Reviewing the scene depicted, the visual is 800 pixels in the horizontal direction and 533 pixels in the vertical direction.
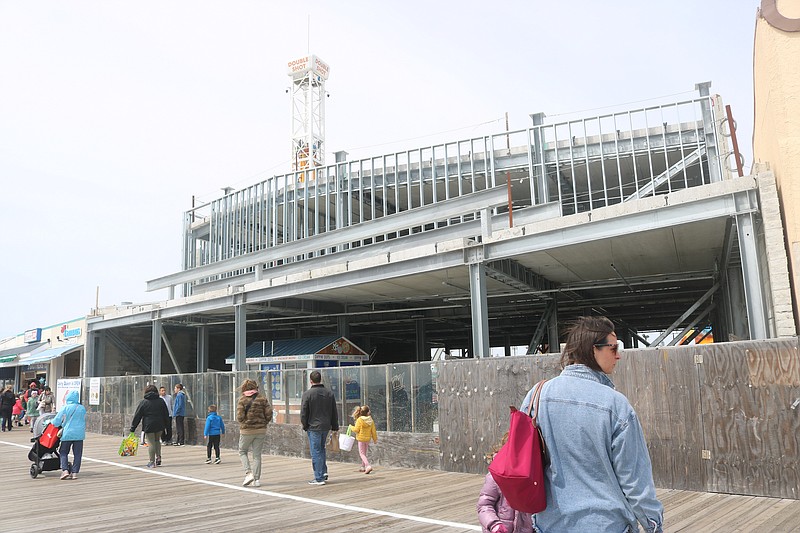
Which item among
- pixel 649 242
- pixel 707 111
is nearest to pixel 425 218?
pixel 649 242

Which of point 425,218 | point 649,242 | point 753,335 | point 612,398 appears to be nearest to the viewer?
point 612,398

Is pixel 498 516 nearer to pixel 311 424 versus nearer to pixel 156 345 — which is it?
pixel 311 424

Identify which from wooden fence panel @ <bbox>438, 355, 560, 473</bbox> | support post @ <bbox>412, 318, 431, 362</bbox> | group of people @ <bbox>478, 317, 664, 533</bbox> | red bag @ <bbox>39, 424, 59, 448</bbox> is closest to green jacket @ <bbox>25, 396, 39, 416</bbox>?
red bag @ <bbox>39, 424, 59, 448</bbox>

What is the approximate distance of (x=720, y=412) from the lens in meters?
9.23

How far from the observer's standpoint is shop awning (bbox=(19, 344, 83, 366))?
34175mm


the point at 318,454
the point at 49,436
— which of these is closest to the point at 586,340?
the point at 318,454

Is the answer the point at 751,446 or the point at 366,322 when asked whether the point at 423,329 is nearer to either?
the point at 366,322

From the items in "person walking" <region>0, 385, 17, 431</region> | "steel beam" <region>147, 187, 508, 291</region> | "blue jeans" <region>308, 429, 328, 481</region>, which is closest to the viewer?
"blue jeans" <region>308, 429, 328, 481</region>

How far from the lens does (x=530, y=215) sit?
1608 cm

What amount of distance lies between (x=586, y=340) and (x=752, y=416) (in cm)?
725

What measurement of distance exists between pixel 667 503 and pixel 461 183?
2375 cm

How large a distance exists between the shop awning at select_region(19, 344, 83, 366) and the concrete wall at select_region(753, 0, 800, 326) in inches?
1283

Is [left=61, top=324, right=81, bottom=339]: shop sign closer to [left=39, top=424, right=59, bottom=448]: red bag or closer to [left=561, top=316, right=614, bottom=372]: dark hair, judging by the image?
[left=39, top=424, right=59, bottom=448]: red bag

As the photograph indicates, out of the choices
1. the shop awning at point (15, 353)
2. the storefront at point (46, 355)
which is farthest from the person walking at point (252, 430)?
the shop awning at point (15, 353)
